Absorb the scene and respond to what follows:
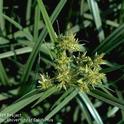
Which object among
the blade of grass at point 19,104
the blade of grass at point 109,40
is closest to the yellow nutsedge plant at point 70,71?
the blade of grass at point 19,104

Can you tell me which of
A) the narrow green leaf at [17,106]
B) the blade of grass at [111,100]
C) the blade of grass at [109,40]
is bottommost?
the blade of grass at [111,100]

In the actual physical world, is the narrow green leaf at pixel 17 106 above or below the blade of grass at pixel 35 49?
below

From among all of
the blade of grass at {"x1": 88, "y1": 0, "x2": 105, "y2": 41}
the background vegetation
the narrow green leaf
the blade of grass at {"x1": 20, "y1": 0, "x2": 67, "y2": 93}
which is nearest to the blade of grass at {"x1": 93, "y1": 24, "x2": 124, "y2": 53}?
the background vegetation

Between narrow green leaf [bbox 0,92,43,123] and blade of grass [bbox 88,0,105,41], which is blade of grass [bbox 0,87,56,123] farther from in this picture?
blade of grass [bbox 88,0,105,41]

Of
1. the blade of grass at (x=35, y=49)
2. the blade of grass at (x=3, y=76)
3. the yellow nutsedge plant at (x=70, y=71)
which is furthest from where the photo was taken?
the blade of grass at (x=3, y=76)

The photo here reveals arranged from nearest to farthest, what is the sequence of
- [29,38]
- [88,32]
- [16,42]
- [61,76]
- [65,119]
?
[61,76] → [29,38] → [16,42] → [65,119] → [88,32]

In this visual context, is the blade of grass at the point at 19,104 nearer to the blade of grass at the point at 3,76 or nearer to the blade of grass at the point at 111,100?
the blade of grass at the point at 111,100

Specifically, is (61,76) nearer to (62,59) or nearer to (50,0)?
(62,59)

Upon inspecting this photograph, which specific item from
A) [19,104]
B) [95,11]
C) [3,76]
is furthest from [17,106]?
[95,11]

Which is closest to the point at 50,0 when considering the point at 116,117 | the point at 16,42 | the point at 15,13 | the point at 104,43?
the point at 15,13

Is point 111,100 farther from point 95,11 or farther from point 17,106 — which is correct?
point 95,11
